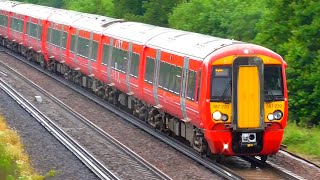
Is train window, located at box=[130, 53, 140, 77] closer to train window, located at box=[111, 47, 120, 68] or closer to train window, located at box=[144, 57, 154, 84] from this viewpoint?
train window, located at box=[144, 57, 154, 84]

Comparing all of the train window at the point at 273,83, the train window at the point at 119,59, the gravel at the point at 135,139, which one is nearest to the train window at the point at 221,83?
the train window at the point at 273,83

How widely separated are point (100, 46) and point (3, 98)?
3.95m

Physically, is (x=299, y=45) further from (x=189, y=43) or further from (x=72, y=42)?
(x=72, y=42)

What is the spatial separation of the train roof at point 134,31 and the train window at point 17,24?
17221mm

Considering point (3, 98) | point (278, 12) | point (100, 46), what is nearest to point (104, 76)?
point (100, 46)

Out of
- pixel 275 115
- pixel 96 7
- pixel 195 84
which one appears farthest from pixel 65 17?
pixel 96 7

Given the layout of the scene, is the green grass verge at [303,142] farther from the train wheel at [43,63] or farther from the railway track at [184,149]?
the train wheel at [43,63]

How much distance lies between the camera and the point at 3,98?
2800 cm

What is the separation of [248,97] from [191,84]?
170 centimetres

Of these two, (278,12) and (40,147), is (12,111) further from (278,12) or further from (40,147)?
(278,12)

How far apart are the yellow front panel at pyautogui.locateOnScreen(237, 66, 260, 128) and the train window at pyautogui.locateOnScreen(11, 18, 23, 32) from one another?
29.1 meters

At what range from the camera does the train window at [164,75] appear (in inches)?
780

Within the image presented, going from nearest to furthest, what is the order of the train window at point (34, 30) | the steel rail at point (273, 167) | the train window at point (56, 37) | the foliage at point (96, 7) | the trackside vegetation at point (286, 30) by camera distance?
the steel rail at point (273, 167) < the trackside vegetation at point (286, 30) < the train window at point (56, 37) < the train window at point (34, 30) < the foliage at point (96, 7)

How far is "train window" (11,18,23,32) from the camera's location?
44.1 metres
